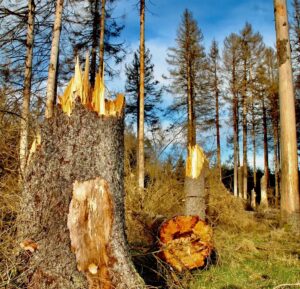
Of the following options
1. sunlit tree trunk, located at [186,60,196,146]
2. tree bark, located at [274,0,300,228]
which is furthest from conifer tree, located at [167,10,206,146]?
tree bark, located at [274,0,300,228]

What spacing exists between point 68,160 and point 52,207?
0.40m

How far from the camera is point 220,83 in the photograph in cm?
2828

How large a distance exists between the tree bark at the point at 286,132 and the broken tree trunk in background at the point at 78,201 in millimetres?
6839

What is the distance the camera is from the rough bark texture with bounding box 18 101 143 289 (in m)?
3.12

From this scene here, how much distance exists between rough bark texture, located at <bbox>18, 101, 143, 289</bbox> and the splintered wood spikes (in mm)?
57

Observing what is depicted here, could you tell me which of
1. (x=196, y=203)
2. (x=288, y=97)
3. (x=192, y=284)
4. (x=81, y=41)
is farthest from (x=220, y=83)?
(x=192, y=284)

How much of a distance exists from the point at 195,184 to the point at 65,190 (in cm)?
375

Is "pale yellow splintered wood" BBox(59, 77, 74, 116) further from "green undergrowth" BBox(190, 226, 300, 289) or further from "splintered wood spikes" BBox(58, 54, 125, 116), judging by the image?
"green undergrowth" BBox(190, 226, 300, 289)

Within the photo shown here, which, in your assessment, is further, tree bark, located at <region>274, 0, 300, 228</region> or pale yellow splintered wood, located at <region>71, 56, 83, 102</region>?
tree bark, located at <region>274, 0, 300, 228</region>

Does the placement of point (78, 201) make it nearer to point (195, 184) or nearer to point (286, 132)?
point (195, 184)

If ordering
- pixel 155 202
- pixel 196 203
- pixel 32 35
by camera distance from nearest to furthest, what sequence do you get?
pixel 196 203, pixel 155 202, pixel 32 35

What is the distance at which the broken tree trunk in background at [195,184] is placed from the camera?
6.38 metres

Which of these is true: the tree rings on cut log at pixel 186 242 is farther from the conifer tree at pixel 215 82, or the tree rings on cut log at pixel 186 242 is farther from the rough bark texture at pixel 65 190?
the conifer tree at pixel 215 82

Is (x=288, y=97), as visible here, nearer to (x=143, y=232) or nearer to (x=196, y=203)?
(x=196, y=203)
